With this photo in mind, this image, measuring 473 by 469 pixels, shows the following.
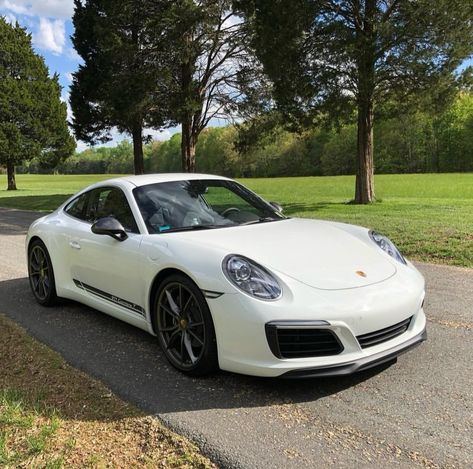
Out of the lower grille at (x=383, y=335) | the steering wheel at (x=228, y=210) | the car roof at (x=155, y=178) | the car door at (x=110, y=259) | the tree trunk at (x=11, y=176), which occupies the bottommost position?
the lower grille at (x=383, y=335)

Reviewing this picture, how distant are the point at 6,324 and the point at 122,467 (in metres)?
2.92

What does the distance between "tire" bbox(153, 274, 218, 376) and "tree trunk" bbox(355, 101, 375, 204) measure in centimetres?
1551

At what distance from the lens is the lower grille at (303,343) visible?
318cm

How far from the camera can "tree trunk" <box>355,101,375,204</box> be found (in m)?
18.2

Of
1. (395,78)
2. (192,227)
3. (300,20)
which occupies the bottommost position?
(192,227)

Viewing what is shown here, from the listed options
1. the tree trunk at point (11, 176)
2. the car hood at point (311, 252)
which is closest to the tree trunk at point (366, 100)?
the car hood at point (311, 252)

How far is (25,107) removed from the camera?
135ft

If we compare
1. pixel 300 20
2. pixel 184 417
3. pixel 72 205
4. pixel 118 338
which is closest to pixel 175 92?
pixel 300 20

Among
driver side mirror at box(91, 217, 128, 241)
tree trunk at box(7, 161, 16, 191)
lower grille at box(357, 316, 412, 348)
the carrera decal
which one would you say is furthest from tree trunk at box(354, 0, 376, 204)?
tree trunk at box(7, 161, 16, 191)

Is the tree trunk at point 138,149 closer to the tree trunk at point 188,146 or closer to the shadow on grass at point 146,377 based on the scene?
the tree trunk at point 188,146

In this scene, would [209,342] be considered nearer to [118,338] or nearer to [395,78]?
[118,338]

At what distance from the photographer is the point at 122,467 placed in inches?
103

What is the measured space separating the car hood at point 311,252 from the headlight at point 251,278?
0.23 feet

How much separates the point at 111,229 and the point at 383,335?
224 centimetres
